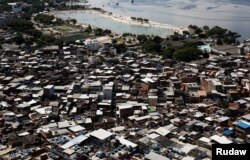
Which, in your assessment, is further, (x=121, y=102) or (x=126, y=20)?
(x=126, y=20)

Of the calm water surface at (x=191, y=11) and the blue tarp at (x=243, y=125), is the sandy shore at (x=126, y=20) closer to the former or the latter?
the calm water surface at (x=191, y=11)

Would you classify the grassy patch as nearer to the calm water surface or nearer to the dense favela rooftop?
the calm water surface

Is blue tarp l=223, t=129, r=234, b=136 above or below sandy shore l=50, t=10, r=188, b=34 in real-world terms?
below

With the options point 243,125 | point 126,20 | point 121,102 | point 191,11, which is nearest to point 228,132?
point 243,125

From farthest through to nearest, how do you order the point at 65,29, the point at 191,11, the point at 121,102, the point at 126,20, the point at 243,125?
the point at 191,11
the point at 126,20
the point at 65,29
the point at 121,102
the point at 243,125

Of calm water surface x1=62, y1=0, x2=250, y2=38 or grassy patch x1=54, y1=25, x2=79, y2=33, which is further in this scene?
calm water surface x1=62, y1=0, x2=250, y2=38

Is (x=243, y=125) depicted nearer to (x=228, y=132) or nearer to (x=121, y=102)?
(x=228, y=132)

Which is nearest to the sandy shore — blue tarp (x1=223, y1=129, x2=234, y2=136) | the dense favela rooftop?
the dense favela rooftop

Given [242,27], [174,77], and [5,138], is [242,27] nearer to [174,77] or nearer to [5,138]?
[174,77]

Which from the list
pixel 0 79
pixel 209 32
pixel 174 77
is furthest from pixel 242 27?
pixel 0 79

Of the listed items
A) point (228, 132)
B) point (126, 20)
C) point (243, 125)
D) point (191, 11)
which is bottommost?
point (228, 132)

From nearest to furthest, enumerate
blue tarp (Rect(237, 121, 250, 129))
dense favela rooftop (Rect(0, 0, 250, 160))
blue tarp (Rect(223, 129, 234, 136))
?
dense favela rooftop (Rect(0, 0, 250, 160))
blue tarp (Rect(237, 121, 250, 129))
blue tarp (Rect(223, 129, 234, 136))
